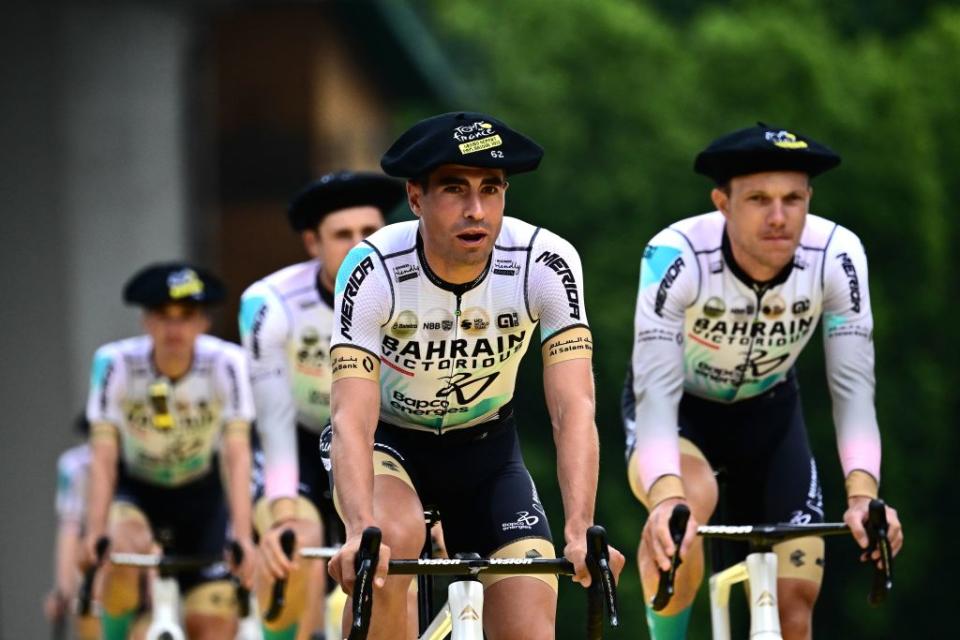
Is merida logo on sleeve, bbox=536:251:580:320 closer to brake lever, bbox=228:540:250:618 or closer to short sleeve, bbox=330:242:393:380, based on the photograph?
short sleeve, bbox=330:242:393:380

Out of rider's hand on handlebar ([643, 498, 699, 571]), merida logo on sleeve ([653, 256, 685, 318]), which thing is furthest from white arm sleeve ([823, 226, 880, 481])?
rider's hand on handlebar ([643, 498, 699, 571])

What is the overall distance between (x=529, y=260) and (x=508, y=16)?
1154 inches

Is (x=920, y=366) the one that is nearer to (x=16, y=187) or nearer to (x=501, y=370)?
(x=16, y=187)

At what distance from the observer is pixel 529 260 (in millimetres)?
7391

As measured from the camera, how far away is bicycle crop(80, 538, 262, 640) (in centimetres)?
1098

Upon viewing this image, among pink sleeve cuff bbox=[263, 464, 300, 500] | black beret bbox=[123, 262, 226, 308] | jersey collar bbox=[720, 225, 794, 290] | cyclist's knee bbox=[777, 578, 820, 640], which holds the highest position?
black beret bbox=[123, 262, 226, 308]

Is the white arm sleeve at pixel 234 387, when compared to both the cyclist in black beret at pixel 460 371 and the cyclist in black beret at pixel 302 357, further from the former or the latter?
the cyclist in black beret at pixel 460 371

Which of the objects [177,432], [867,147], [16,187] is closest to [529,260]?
[177,432]

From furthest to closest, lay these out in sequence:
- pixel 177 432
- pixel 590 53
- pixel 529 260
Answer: pixel 590 53, pixel 177 432, pixel 529 260

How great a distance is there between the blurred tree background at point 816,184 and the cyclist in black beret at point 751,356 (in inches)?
811

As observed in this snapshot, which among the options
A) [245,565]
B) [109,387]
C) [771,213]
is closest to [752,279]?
[771,213]

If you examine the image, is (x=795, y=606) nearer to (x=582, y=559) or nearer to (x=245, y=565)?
(x=582, y=559)

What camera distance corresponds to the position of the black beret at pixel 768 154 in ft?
28.5

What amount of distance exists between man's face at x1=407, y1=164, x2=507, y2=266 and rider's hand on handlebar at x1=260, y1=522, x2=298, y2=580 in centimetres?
274
